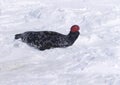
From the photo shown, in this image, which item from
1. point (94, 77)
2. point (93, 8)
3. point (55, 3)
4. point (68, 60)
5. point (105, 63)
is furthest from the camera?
point (55, 3)

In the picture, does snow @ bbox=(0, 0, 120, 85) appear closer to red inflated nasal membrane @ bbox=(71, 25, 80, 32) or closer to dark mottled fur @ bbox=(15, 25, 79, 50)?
dark mottled fur @ bbox=(15, 25, 79, 50)

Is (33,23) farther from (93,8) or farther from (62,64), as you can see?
(62,64)

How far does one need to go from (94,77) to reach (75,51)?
138cm

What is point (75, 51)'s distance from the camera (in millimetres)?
6746

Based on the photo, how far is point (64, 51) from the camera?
269 inches

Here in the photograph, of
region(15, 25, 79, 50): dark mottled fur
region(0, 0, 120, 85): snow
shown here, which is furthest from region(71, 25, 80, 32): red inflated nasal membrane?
region(0, 0, 120, 85): snow

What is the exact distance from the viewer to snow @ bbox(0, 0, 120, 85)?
5.51 m

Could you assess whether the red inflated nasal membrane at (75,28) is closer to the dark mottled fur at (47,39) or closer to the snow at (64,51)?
the dark mottled fur at (47,39)

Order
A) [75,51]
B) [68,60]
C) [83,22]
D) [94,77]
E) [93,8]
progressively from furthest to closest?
[93,8]
[83,22]
[75,51]
[68,60]
[94,77]

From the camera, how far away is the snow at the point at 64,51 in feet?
18.1

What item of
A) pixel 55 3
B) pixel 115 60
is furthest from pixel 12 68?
pixel 55 3

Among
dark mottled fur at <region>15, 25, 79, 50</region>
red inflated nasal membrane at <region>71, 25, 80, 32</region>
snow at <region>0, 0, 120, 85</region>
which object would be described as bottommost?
snow at <region>0, 0, 120, 85</region>

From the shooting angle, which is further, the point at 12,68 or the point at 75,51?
the point at 75,51

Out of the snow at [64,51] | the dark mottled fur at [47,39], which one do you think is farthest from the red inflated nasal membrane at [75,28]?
the snow at [64,51]
